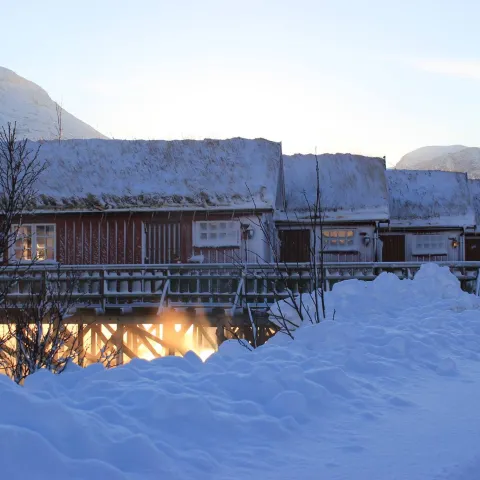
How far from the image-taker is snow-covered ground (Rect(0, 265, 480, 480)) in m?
3.54

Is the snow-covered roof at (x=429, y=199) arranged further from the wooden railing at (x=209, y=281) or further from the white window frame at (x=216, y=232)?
the wooden railing at (x=209, y=281)

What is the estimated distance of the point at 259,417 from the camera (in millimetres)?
4559

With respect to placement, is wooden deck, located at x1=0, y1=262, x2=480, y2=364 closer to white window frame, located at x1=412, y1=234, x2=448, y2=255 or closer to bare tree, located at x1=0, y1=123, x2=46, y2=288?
bare tree, located at x1=0, y1=123, x2=46, y2=288

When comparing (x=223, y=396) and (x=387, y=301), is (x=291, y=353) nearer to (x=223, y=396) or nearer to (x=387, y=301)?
(x=223, y=396)

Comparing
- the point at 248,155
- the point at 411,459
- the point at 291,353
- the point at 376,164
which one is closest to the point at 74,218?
the point at 248,155

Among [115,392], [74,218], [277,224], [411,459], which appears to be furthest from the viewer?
[277,224]

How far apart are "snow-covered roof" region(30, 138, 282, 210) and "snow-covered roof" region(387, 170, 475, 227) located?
6.30m

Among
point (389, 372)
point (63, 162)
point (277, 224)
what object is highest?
point (63, 162)

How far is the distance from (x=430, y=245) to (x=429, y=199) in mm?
2068

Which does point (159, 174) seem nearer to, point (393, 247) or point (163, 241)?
point (163, 241)

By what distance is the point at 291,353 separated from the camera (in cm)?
663

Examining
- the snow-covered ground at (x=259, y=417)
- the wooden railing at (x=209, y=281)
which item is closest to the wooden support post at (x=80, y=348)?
the wooden railing at (x=209, y=281)

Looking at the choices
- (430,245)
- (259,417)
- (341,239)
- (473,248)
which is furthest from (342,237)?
(259,417)

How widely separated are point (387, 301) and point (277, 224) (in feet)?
35.4
